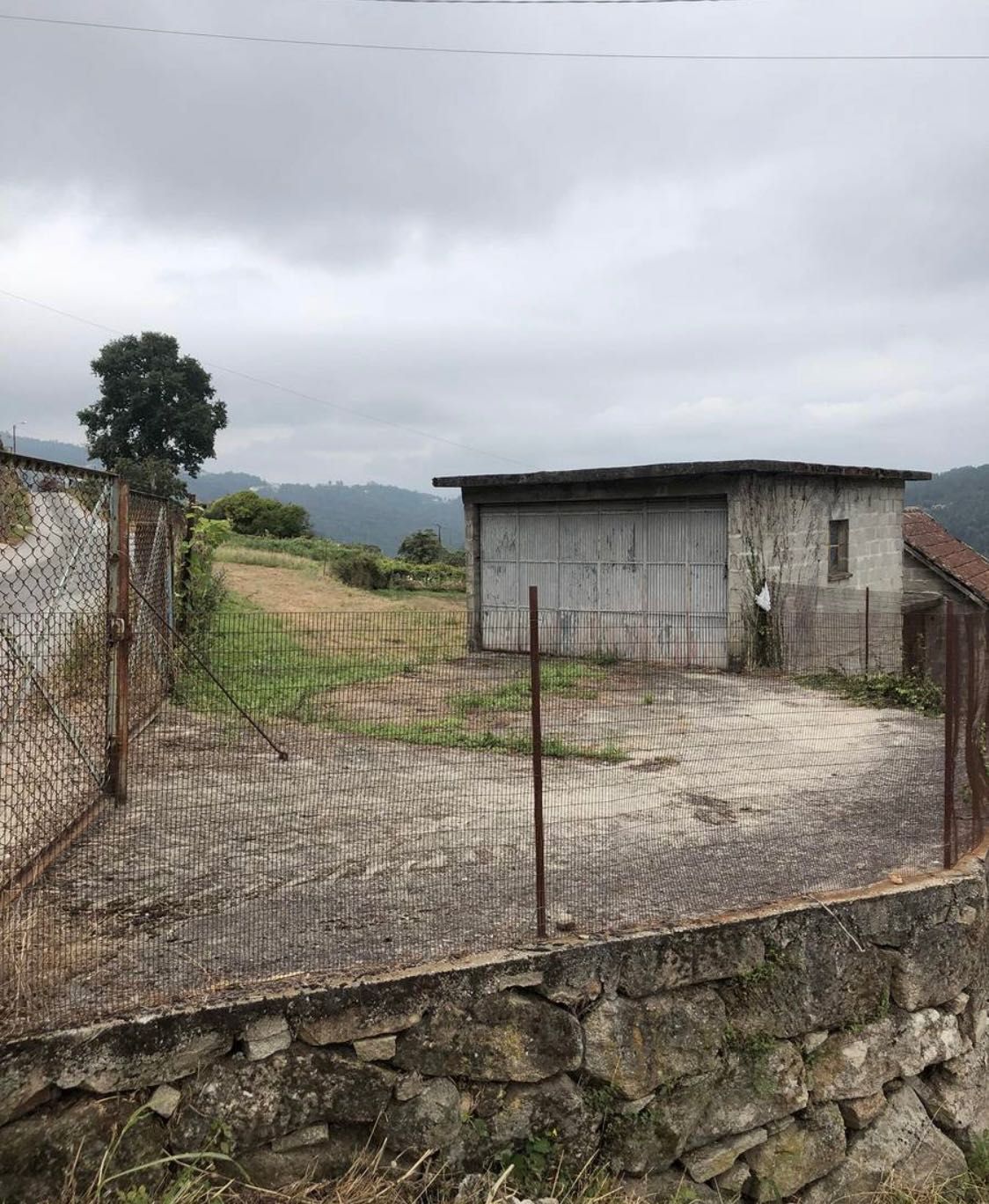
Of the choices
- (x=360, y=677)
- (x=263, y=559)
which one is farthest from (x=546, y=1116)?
(x=263, y=559)

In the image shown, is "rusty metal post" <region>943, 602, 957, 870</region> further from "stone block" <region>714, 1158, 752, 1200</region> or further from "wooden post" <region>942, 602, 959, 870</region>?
"stone block" <region>714, 1158, 752, 1200</region>

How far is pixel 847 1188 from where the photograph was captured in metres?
4.13

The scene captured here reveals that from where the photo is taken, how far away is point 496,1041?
3.52 metres

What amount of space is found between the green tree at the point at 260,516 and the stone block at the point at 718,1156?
3201cm

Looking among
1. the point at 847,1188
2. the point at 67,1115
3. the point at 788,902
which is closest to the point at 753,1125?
the point at 847,1188

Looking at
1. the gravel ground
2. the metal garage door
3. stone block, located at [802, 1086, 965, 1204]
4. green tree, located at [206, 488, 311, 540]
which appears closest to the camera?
the gravel ground

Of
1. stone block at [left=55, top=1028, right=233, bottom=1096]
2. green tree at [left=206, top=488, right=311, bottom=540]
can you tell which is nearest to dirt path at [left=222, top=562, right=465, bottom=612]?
stone block at [left=55, top=1028, right=233, bottom=1096]

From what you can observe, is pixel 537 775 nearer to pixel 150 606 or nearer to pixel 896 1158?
pixel 896 1158

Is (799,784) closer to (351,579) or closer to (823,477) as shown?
(823,477)

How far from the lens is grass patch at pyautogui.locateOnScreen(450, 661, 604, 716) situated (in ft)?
19.0

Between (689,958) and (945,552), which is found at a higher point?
(945,552)

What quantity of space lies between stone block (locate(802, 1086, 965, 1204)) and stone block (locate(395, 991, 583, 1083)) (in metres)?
1.52

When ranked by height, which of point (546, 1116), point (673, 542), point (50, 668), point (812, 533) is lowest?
point (546, 1116)

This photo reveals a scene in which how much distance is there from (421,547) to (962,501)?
6761cm
